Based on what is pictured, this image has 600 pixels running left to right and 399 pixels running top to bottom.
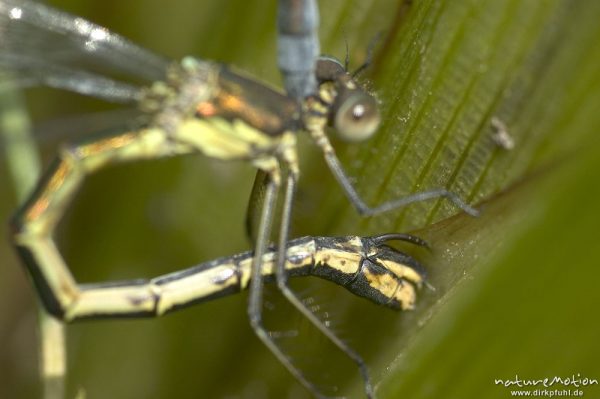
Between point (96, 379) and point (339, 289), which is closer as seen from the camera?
point (339, 289)

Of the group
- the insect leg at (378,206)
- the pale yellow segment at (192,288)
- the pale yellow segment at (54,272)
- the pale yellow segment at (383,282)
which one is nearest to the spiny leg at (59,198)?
the pale yellow segment at (54,272)

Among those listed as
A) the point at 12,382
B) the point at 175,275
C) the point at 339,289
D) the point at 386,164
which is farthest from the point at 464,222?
the point at 12,382

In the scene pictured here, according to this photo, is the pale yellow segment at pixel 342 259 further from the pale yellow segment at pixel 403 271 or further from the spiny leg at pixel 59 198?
the spiny leg at pixel 59 198

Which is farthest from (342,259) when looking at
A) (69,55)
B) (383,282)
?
(69,55)

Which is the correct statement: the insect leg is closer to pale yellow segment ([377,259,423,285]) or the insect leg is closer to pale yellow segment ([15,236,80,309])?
pale yellow segment ([377,259,423,285])

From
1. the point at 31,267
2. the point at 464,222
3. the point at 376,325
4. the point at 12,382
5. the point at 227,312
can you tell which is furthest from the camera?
the point at 12,382

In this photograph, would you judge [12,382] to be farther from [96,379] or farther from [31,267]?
[31,267]
